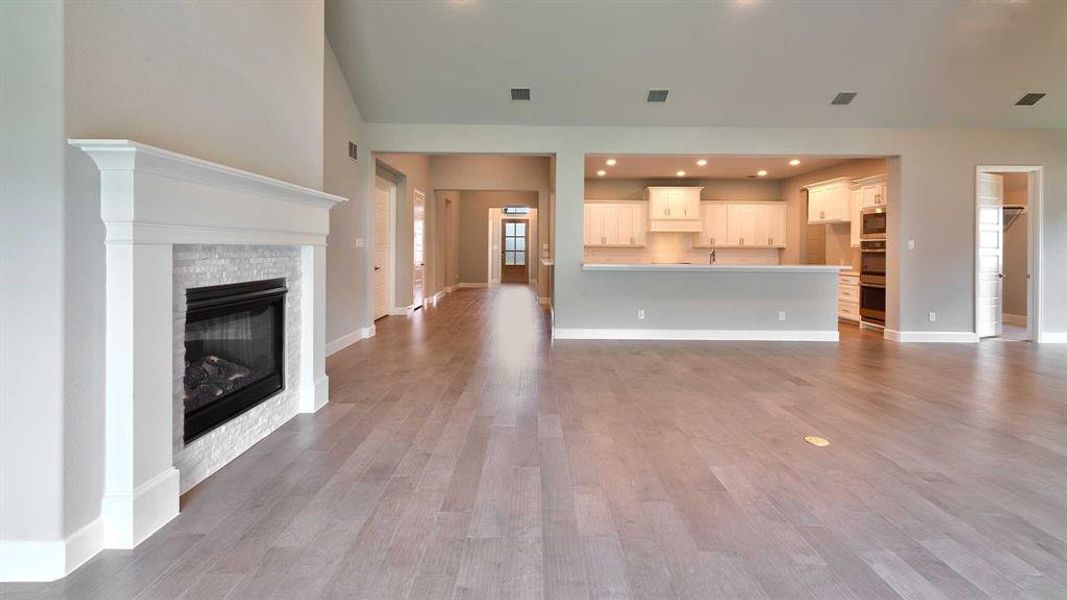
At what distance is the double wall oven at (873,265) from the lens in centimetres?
817

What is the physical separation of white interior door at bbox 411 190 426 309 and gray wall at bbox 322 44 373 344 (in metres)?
2.91

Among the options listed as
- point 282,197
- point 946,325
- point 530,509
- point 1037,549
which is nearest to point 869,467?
point 1037,549

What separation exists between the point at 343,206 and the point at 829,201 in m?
7.50

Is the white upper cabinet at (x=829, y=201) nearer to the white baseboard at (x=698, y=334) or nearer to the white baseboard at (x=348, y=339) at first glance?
the white baseboard at (x=698, y=334)

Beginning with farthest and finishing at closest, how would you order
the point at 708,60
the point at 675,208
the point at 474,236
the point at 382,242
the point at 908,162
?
1. the point at 474,236
2. the point at 675,208
3. the point at 382,242
4. the point at 908,162
5. the point at 708,60

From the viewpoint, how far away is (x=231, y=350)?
302cm

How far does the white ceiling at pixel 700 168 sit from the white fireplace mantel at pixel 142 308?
698 cm

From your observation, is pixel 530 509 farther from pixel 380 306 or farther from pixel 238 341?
pixel 380 306

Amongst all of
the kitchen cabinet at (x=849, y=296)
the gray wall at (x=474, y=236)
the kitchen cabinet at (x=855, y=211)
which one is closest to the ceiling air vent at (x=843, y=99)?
the kitchen cabinet at (x=855, y=211)

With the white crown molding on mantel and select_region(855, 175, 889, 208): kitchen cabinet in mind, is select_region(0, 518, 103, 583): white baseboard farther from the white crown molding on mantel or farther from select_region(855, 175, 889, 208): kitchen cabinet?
select_region(855, 175, 889, 208): kitchen cabinet

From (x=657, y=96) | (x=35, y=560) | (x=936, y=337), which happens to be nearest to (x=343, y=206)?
(x=657, y=96)

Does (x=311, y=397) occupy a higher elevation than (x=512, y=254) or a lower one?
lower

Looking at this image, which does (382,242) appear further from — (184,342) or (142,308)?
(142,308)

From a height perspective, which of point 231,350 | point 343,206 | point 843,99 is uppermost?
point 843,99
